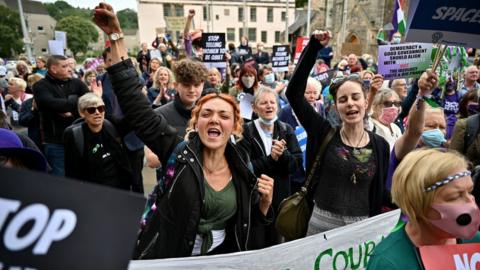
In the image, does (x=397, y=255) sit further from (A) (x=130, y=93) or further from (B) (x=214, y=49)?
(B) (x=214, y=49)

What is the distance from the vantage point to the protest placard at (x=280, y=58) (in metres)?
8.73

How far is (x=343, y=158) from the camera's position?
245 cm

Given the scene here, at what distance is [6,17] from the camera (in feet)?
172

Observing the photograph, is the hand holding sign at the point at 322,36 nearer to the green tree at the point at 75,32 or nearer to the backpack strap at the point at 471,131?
the backpack strap at the point at 471,131

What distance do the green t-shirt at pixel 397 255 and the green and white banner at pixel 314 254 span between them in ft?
2.76

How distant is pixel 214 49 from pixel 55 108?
154 inches

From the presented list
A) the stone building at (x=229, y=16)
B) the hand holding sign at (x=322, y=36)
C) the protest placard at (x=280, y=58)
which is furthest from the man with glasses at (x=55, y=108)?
the stone building at (x=229, y=16)

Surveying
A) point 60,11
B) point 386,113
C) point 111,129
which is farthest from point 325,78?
point 60,11

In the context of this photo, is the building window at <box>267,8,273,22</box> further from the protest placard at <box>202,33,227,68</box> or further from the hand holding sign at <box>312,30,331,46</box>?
the hand holding sign at <box>312,30,331,46</box>

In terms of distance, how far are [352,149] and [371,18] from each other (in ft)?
105

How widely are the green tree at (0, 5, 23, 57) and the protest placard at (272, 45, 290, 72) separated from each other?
5540cm

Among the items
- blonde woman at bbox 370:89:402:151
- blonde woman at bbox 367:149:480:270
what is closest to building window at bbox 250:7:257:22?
blonde woman at bbox 370:89:402:151

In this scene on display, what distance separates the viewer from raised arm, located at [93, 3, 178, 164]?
2133mm

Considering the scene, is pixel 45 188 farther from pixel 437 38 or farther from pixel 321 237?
pixel 437 38
